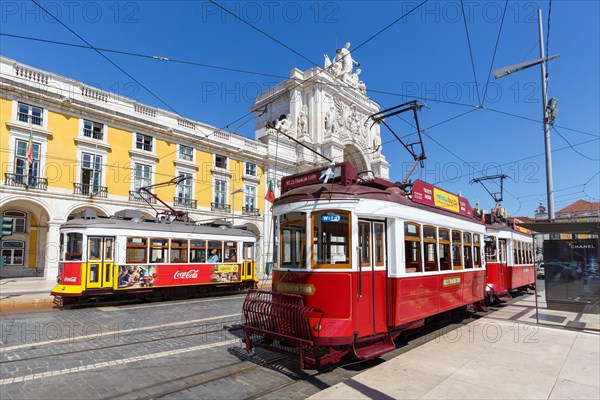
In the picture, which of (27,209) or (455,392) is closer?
(455,392)

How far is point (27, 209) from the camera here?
25.6 m

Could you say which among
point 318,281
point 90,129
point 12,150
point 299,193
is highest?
point 90,129

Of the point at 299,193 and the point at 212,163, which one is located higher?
the point at 212,163

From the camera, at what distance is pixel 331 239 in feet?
20.5

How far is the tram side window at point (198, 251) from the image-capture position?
16.1 metres

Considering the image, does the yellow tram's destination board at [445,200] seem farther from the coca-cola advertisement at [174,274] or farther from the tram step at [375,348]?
the coca-cola advertisement at [174,274]

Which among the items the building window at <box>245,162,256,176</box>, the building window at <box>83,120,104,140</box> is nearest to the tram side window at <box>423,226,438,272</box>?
the building window at <box>83,120,104,140</box>

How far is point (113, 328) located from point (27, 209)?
71.1 feet

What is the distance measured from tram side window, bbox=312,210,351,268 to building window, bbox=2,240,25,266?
27.9m

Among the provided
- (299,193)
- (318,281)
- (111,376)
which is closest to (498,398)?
(318,281)

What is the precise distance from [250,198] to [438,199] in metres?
28.4

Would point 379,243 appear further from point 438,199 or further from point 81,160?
point 81,160

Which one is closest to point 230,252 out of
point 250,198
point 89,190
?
point 89,190

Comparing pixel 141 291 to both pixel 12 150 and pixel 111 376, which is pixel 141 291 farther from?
pixel 12 150
